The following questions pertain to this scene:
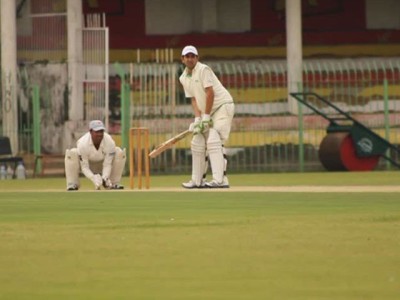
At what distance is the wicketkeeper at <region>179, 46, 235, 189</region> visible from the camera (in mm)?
25531

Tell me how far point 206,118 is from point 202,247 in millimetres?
10767

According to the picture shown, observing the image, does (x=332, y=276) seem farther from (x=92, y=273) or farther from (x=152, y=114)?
(x=152, y=114)

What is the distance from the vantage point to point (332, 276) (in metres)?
12.7

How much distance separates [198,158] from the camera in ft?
84.9

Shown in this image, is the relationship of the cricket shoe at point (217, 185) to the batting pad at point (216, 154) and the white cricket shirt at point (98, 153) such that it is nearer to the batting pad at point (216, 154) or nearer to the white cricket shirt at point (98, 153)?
the batting pad at point (216, 154)

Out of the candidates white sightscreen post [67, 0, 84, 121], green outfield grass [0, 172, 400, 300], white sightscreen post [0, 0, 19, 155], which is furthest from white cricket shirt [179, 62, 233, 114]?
white sightscreen post [67, 0, 84, 121]

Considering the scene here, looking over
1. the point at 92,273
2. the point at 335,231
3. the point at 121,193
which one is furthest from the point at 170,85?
the point at 92,273

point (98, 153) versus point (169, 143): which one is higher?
point (169, 143)

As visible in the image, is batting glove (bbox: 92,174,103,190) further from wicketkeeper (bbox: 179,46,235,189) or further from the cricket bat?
wicketkeeper (bbox: 179,46,235,189)

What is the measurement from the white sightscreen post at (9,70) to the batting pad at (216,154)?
12.5 m

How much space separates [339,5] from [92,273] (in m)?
32.3

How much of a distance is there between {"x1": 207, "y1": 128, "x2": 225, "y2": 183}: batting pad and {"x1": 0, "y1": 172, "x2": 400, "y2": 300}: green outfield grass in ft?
7.23

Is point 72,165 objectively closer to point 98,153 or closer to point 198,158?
point 98,153

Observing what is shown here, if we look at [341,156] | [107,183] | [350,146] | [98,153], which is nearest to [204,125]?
[98,153]
